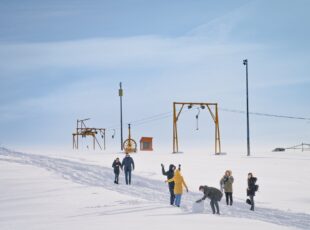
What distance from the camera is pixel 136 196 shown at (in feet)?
71.3

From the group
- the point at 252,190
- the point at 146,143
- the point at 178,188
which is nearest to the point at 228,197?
the point at 252,190

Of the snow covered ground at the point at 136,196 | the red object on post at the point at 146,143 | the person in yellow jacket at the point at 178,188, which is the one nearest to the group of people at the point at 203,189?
the person in yellow jacket at the point at 178,188

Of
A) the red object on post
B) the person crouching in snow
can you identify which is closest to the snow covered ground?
the person crouching in snow

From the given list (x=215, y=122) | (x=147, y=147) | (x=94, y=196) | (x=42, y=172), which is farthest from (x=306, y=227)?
(x=147, y=147)

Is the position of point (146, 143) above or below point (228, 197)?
above

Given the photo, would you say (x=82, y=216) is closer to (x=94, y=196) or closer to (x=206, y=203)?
(x=94, y=196)

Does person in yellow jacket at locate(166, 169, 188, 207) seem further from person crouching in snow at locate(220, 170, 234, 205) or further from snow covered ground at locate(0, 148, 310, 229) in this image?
person crouching in snow at locate(220, 170, 234, 205)

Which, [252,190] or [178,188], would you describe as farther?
[252,190]

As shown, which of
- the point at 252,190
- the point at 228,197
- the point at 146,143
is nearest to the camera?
the point at 252,190

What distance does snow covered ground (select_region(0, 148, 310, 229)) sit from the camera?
14.9 meters

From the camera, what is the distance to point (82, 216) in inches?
616

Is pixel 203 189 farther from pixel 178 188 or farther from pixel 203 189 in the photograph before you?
pixel 178 188

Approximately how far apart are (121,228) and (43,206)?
5.67 m

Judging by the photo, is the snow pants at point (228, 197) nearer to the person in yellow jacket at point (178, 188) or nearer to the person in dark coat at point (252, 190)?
the person in dark coat at point (252, 190)
